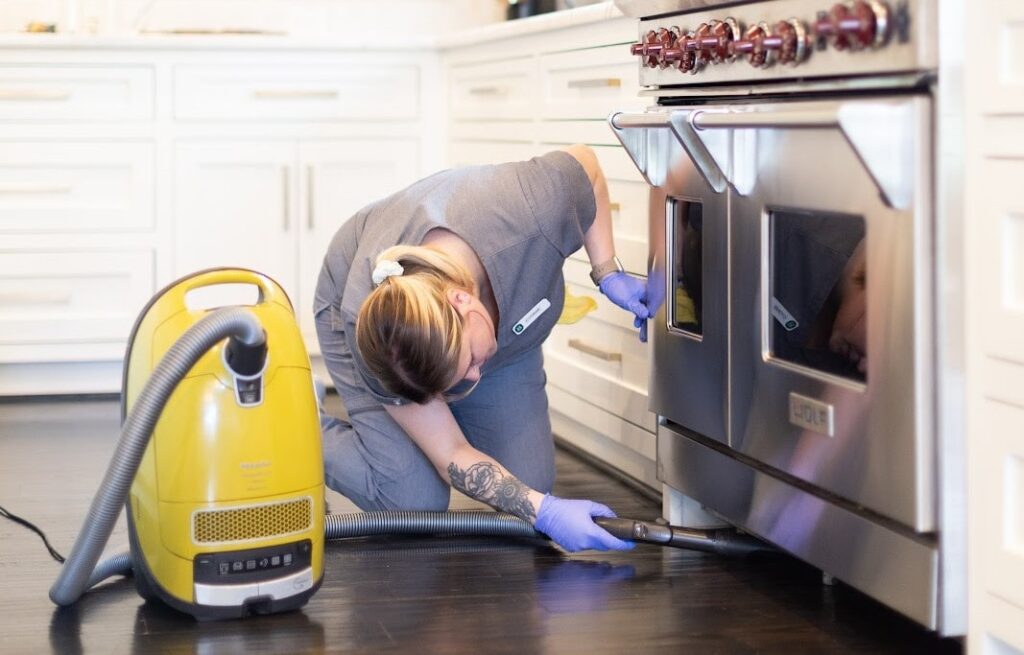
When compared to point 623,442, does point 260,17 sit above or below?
above

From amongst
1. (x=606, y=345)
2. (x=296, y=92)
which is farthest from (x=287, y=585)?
(x=296, y=92)

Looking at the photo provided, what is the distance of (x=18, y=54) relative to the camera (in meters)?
3.27

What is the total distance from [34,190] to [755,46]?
7.28 feet

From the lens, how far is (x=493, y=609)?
5.80 ft

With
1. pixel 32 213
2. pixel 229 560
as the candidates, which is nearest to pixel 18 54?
pixel 32 213

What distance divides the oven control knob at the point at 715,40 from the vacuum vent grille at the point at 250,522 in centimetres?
79

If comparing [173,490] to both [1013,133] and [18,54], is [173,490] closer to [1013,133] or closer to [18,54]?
[1013,133]

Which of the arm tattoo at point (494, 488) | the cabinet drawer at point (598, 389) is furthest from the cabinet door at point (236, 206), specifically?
the arm tattoo at point (494, 488)

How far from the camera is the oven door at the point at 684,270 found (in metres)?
1.83

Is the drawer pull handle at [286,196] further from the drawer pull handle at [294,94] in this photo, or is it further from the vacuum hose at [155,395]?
the vacuum hose at [155,395]

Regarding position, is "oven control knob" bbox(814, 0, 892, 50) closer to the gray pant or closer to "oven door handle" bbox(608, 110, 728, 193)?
"oven door handle" bbox(608, 110, 728, 193)

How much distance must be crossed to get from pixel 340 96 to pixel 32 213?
2.71 feet

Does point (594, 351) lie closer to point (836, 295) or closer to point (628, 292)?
point (628, 292)

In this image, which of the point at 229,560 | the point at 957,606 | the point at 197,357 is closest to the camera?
the point at 957,606
